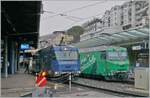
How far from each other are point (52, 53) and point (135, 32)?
1153 centimetres

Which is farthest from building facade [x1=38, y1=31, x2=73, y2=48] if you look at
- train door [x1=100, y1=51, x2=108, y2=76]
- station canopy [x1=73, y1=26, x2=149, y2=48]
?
train door [x1=100, y1=51, x2=108, y2=76]

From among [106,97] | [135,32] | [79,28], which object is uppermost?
[79,28]

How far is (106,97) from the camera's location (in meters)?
16.5

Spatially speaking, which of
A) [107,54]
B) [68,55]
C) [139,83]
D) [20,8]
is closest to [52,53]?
[68,55]

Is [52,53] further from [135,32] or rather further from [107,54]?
[135,32]

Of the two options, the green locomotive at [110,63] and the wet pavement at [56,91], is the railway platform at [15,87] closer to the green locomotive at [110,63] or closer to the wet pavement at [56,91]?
the wet pavement at [56,91]

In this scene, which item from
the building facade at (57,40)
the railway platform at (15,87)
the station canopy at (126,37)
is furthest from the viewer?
the building facade at (57,40)

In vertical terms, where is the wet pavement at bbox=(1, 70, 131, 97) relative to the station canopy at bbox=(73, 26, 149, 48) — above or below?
below

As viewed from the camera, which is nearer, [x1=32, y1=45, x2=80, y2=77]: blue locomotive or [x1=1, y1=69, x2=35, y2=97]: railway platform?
[x1=1, y1=69, x2=35, y2=97]: railway platform

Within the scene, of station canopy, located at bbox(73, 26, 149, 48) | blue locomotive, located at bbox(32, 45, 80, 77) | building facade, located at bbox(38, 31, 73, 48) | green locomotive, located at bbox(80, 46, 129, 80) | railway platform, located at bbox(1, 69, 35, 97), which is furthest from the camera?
building facade, located at bbox(38, 31, 73, 48)

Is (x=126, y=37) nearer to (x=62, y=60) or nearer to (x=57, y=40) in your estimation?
(x=62, y=60)

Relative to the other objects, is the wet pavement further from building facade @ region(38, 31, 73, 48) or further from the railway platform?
building facade @ region(38, 31, 73, 48)

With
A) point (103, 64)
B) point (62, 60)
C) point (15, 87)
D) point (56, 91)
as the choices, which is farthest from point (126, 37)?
point (56, 91)

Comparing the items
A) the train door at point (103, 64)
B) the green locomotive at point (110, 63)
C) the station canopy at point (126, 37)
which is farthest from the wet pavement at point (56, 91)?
the station canopy at point (126, 37)
